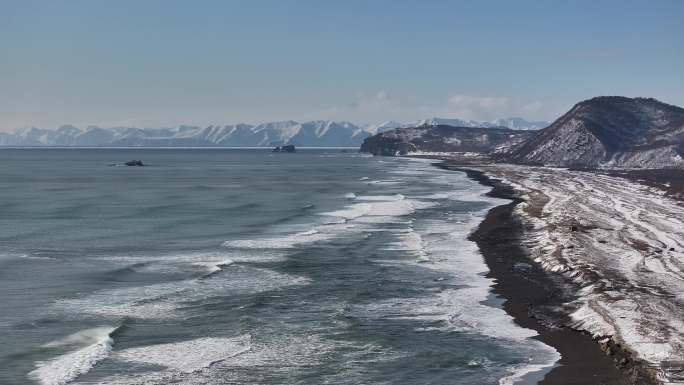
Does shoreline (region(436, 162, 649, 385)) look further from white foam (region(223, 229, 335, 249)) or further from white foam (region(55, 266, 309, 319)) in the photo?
white foam (region(223, 229, 335, 249))

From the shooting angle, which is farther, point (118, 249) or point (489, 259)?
point (118, 249)

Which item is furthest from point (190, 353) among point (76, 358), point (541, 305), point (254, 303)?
point (541, 305)

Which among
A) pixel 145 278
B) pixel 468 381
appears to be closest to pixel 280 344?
pixel 468 381

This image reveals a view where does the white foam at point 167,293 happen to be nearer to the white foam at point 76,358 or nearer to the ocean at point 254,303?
the ocean at point 254,303

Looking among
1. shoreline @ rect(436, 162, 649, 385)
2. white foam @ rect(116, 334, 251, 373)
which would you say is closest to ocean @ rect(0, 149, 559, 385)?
white foam @ rect(116, 334, 251, 373)

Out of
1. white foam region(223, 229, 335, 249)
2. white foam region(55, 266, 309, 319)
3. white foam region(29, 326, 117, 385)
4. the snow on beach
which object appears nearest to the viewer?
white foam region(29, 326, 117, 385)

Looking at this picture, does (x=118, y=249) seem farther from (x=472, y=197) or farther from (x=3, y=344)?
(x=472, y=197)

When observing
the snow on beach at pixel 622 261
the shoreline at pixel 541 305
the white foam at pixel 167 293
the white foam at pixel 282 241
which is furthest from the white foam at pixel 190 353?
the white foam at pixel 282 241

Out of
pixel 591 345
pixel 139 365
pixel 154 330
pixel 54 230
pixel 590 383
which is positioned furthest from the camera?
pixel 54 230
